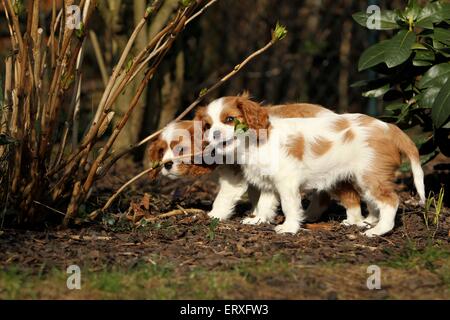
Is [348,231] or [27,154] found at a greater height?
[27,154]

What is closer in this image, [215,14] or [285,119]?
[285,119]

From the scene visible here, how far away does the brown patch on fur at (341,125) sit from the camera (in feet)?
18.9

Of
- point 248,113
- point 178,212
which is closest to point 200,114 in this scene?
point 248,113

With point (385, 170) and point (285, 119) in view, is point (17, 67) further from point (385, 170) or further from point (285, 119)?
point (385, 170)

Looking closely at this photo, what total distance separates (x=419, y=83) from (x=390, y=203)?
3.72ft

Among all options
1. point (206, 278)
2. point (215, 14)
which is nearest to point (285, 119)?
point (206, 278)

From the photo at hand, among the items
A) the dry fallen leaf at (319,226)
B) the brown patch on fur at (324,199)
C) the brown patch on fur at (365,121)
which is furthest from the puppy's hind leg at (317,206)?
the brown patch on fur at (365,121)

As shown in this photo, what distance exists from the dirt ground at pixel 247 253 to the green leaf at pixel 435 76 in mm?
1062

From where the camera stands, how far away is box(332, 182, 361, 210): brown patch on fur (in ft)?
20.2

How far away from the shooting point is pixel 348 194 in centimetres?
618

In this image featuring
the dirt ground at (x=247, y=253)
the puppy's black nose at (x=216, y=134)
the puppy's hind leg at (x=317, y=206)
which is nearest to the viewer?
the dirt ground at (x=247, y=253)

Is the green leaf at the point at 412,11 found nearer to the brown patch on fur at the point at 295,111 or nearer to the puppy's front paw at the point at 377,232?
the brown patch on fur at the point at 295,111

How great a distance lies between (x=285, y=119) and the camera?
5.84 meters
